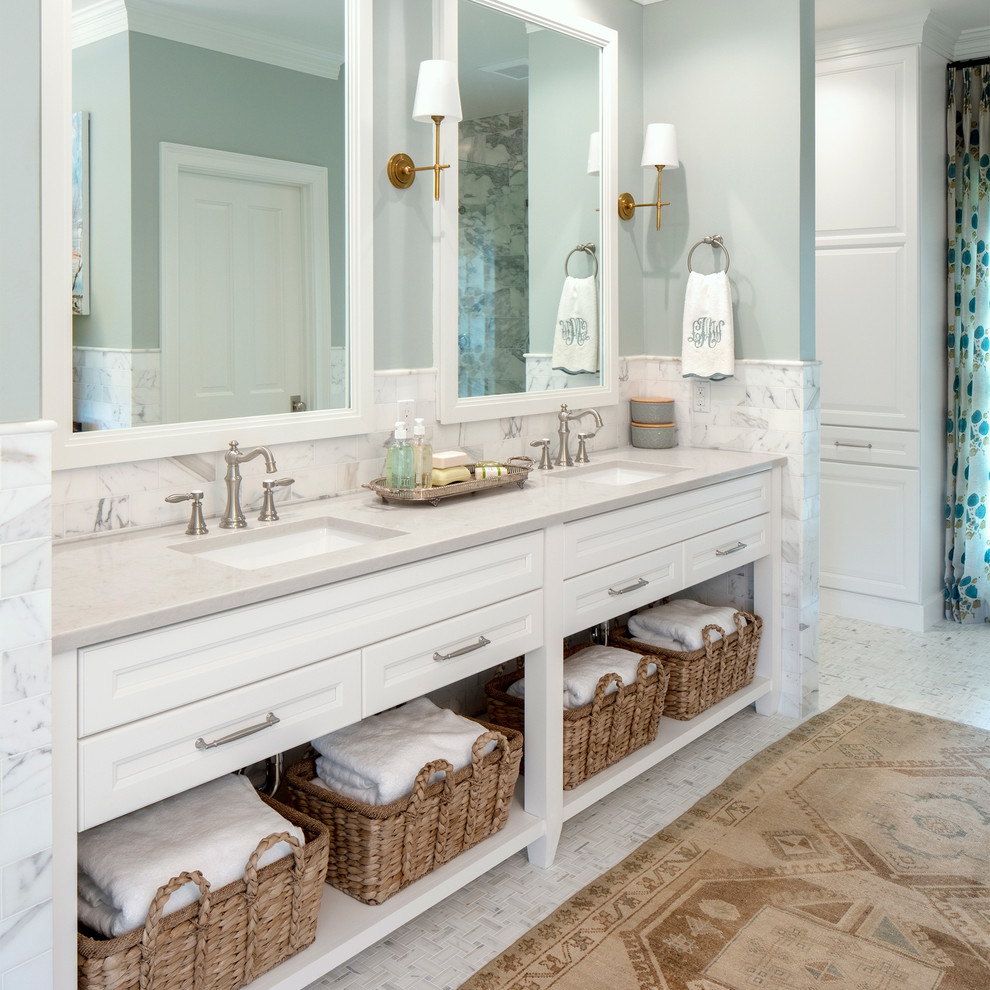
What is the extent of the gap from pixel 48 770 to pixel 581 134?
250cm

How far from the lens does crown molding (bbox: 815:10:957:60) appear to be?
3.93 m

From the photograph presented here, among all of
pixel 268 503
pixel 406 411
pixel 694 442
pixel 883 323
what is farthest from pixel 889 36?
pixel 268 503

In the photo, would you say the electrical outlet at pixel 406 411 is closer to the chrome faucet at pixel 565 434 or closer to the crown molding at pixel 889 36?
the chrome faucet at pixel 565 434

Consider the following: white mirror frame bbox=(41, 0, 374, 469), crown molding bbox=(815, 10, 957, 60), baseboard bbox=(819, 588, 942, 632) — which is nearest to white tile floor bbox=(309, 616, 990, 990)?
baseboard bbox=(819, 588, 942, 632)

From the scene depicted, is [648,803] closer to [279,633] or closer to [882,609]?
[279,633]

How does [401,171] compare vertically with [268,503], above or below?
above

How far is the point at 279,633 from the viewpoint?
170cm

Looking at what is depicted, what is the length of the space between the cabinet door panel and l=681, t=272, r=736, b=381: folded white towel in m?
1.32

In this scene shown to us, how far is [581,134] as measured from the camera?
10.3 feet

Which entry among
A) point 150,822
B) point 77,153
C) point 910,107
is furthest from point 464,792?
point 910,107

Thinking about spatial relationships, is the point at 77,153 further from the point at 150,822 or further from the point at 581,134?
the point at 581,134

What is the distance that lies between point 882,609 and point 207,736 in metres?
3.53

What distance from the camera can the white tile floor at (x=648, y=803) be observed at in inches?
79.8

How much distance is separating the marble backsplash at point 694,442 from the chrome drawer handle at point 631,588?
1.97 feet
